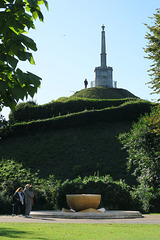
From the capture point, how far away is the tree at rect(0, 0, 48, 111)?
507cm

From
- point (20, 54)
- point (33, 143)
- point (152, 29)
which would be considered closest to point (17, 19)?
point (20, 54)

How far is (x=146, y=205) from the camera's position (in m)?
20.0

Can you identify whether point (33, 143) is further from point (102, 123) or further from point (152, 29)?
point (152, 29)

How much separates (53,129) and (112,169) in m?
10.2

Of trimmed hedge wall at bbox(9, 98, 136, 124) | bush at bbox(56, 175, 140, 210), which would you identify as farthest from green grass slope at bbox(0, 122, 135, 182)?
bush at bbox(56, 175, 140, 210)

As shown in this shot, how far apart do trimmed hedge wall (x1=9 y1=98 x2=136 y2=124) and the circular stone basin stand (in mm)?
23844

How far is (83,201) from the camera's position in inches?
673

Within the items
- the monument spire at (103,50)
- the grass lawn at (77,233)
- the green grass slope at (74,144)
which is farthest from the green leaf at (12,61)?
the monument spire at (103,50)

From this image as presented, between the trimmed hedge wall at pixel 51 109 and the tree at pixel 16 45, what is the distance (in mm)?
35184

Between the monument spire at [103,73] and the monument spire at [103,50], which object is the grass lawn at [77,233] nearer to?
the monument spire at [103,73]

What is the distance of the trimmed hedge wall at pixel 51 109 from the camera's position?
135ft

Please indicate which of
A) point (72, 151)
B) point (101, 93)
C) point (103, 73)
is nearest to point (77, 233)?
point (72, 151)

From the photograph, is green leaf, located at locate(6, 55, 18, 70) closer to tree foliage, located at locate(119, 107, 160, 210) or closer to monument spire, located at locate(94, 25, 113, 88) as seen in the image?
tree foliage, located at locate(119, 107, 160, 210)

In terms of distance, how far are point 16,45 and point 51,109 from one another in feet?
120
